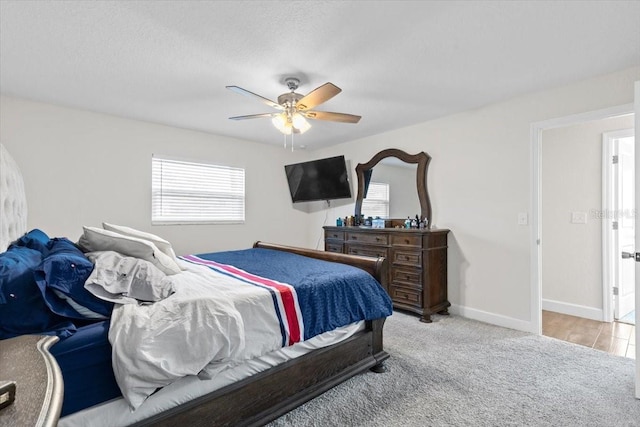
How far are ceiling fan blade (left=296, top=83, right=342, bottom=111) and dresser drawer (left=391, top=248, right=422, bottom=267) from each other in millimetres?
1936

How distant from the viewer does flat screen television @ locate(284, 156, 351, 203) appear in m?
4.37

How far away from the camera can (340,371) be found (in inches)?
81.4

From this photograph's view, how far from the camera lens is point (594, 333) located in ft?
9.86

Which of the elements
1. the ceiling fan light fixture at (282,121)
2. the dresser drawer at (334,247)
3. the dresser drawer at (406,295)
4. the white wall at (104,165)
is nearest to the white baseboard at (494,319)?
the dresser drawer at (406,295)

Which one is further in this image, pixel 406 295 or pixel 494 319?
pixel 406 295

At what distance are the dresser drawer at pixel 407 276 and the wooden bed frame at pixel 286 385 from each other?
120 cm

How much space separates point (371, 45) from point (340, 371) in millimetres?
2222

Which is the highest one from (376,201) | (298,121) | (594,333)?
(298,121)

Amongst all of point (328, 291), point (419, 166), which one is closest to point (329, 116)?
point (328, 291)

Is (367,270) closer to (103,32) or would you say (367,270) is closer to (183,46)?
(183,46)

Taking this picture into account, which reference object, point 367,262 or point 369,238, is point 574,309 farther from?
point 367,262

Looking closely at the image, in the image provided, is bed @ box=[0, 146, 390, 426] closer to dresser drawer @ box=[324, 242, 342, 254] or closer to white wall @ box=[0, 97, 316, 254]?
white wall @ box=[0, 97, 316, 254]

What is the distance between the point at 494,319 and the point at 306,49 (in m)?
3.14

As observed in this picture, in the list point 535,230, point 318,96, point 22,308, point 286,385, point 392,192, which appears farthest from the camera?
point 392,192
